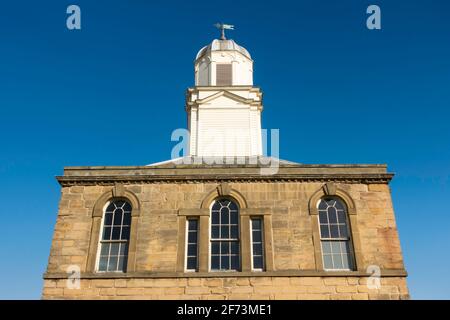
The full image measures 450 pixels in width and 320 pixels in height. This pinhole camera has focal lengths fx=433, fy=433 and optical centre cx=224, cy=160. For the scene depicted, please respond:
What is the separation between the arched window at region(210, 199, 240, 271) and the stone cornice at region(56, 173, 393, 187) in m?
0.84

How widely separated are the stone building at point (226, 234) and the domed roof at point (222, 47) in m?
13.0

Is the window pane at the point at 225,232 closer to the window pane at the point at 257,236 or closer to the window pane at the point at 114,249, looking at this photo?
the window pane at the point at 257,236

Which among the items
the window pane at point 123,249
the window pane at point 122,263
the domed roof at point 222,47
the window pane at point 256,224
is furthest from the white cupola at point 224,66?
the window pane at point 122,263

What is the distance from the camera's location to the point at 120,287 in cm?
Answer: 1277

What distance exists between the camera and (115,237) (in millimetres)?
13758

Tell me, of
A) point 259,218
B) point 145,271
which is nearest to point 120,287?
point 145,271

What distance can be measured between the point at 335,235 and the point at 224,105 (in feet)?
40.3

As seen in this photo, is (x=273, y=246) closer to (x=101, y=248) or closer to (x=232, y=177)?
(x=232, y=177)

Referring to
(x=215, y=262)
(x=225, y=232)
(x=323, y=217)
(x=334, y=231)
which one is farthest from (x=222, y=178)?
(x=334, y=231)

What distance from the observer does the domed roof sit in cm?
2570

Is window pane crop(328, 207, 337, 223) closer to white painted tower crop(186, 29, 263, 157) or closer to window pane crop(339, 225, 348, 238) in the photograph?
window pane crop(339, 225, 348, 238)

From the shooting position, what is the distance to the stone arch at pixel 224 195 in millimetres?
13977

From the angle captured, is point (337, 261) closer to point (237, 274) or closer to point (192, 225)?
point (237, 274)
